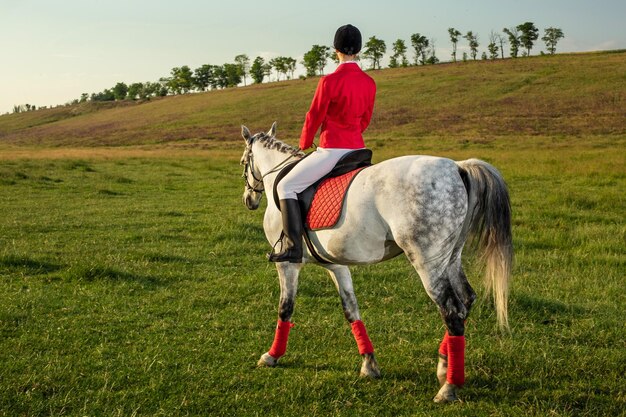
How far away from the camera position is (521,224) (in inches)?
552

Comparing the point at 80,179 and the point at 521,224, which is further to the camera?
the point at 80,179

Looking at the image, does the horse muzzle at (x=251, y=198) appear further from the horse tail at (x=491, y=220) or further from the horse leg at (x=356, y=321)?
the horse tail at (x=491, y=220)

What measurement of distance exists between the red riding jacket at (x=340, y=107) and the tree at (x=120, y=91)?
166 m

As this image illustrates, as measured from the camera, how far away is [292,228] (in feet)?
18.5

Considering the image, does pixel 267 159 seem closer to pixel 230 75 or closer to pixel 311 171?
pixel 311 171

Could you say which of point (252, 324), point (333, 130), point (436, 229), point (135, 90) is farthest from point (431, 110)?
point (135, 90)

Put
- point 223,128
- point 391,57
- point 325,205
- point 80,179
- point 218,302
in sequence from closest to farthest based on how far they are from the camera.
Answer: point 325,205
point 218,302
point 80,179
point 223,128
point 391,57

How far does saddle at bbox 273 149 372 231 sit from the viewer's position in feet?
17.7

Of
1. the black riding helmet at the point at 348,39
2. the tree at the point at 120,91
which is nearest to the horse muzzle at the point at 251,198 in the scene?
the black riding helmet at the point at 348,39

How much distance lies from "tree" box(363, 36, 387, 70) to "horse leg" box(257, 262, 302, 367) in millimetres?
117408

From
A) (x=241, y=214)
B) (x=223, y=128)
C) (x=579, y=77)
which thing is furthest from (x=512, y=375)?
(x=579, y=77)

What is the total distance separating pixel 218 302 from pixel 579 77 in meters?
74.9

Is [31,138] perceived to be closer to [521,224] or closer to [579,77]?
[579,77]

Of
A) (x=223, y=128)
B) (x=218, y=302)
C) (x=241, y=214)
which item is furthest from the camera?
(x=223, y=128)
